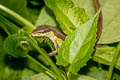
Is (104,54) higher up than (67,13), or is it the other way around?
(67,13)

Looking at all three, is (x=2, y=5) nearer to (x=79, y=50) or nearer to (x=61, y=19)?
(x=61, y=19)

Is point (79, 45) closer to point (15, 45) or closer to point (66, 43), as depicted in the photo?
point (66, 43)

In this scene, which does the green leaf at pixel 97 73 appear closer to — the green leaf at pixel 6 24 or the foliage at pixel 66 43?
the foliage at pixel 66 43

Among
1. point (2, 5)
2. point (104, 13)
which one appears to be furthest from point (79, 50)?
point (2, 5)

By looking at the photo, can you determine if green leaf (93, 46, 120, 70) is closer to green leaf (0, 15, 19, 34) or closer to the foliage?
the foliage

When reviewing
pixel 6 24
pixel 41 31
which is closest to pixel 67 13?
pixel 41 31
